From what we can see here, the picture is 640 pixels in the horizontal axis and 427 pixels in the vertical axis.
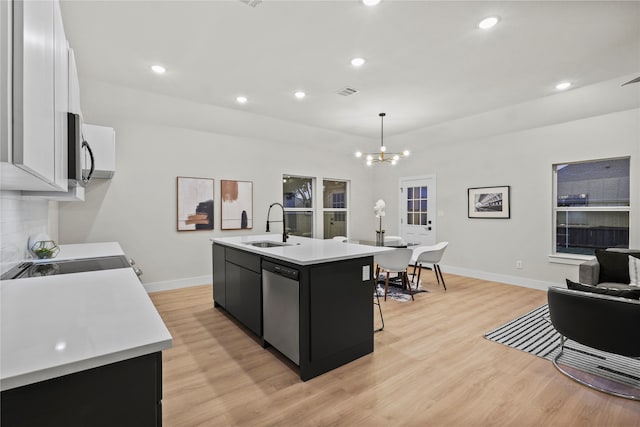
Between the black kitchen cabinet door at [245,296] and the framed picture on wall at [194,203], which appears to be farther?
the framed picture on wall at [194,203]

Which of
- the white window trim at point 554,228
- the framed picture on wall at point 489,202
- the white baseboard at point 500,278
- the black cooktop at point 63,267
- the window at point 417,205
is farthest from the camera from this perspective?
the window at point 417,205

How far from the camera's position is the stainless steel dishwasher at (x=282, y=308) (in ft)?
7.70

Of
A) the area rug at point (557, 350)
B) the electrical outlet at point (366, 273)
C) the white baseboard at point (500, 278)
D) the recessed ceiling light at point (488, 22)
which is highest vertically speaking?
the recessed ceiling light at point (488, 22)

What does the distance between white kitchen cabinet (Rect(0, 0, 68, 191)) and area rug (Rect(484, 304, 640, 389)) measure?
3.54 meters

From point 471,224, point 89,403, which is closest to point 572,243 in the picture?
point 471,224

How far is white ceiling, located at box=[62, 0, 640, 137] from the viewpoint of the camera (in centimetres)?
247

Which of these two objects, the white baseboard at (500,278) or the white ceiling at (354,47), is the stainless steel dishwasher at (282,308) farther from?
the white baseboard at (500,278)

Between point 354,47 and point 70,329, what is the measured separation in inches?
122

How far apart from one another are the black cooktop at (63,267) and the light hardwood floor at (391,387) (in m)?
0.97

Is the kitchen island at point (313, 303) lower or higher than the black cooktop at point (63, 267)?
lower

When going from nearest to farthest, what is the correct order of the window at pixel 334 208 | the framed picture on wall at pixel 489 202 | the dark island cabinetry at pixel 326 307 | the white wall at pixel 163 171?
1. the dark island cabinetry at pixel 326 307
2. the white wall at pixel 163 171
3. the framed picture on wall at pixel 489 202
4. the window at pixel 334 208


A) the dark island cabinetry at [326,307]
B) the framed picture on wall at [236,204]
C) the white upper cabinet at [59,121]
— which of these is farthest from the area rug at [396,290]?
the white upper cabinet at [59,121]

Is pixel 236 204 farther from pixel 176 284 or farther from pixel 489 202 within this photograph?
pixel 489 202

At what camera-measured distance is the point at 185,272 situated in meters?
5.05
